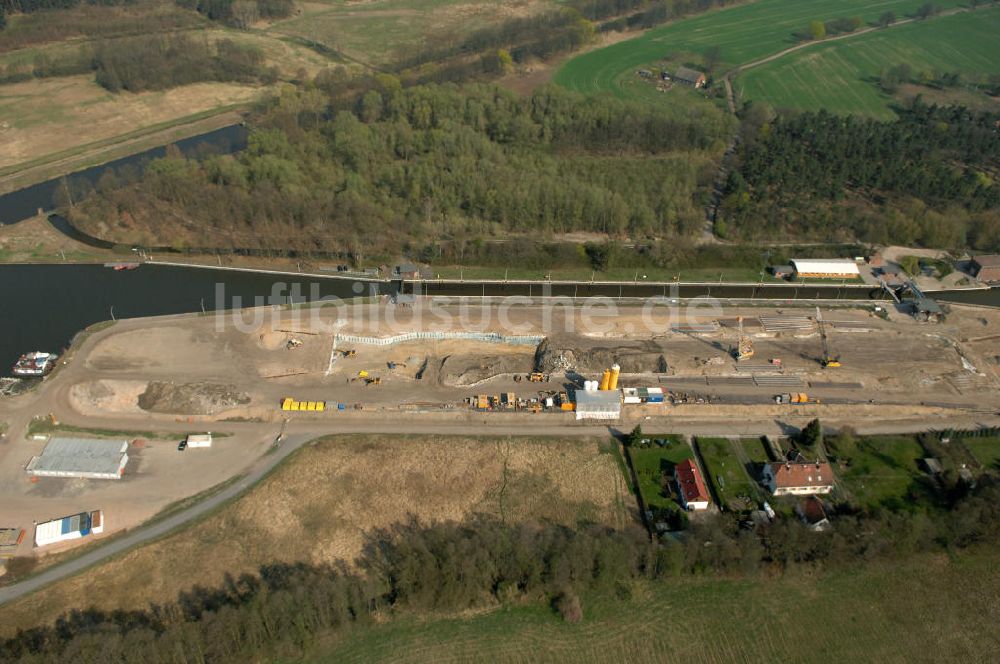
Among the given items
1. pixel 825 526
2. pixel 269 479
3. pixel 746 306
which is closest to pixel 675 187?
pixel 746 306

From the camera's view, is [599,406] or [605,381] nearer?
[599,406]

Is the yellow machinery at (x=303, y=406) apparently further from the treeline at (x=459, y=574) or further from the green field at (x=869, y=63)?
the green field at (x=869, y=63)

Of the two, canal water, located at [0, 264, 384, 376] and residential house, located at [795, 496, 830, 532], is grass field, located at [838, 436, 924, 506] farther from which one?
canal water, located at [0, 264, 384, 376]

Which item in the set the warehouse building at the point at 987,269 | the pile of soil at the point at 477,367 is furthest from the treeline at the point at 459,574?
the warehouse building at the point at 987,269

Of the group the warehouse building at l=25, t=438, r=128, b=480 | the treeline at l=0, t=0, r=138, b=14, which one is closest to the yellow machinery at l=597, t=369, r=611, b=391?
the warehouse building at l=25, t=438, r=128, b=480

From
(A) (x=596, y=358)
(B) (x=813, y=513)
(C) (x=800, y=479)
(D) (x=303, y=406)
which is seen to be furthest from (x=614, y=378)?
(D) (x=303, y=406)

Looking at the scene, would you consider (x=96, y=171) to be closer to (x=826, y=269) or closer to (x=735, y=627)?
(x=826, y=269)
